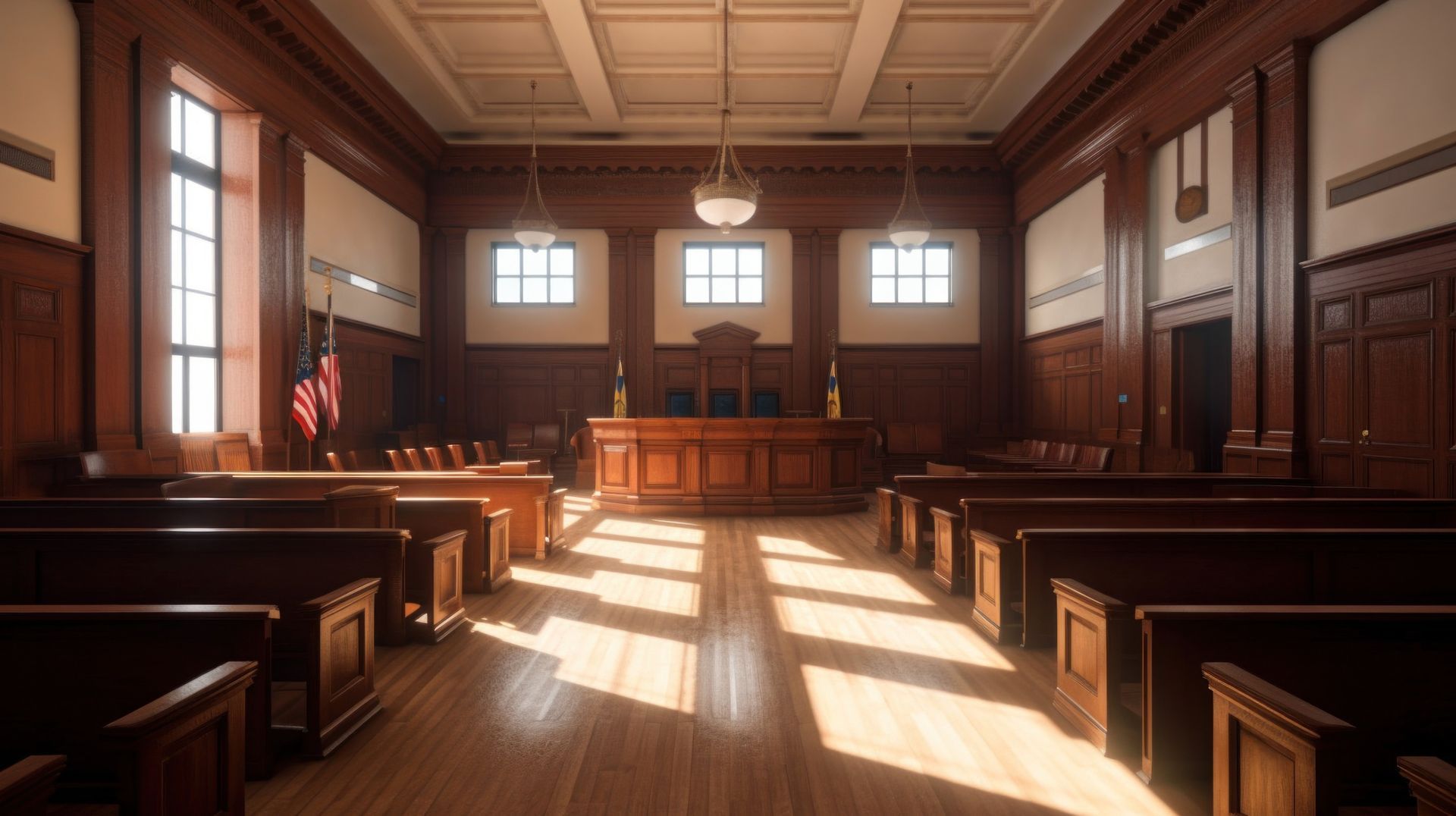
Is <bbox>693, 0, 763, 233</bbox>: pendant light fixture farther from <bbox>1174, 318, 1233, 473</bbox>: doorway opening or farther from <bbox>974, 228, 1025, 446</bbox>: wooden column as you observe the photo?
<bbox>974, 228, 1025, 446</bbox>: wooden column

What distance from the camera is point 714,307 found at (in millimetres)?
13734

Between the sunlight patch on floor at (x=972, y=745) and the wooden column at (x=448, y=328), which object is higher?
the wooden column at (x=448, y=328)

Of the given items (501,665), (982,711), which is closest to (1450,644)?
(982,711)

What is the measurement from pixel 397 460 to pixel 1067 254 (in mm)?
9816

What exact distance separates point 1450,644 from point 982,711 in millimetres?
1586

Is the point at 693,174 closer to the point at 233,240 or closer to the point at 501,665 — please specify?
the point at 233,240

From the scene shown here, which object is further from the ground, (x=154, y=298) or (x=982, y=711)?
(x=154, y=298)

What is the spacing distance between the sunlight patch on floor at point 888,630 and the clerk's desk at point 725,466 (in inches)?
166

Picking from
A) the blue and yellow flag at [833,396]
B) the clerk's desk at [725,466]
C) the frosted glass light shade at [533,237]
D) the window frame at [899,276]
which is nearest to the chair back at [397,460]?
the clerk's desk at [725,466]

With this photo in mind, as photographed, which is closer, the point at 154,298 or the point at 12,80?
the point at 12,80

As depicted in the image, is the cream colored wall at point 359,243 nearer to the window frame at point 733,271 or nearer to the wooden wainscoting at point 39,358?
the wooden wainscoting at point 39,358

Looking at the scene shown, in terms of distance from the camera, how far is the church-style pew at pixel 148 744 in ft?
5.62

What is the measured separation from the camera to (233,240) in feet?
27.8

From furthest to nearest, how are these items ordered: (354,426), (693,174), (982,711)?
(693,174)
(354,426)
(982,711)
